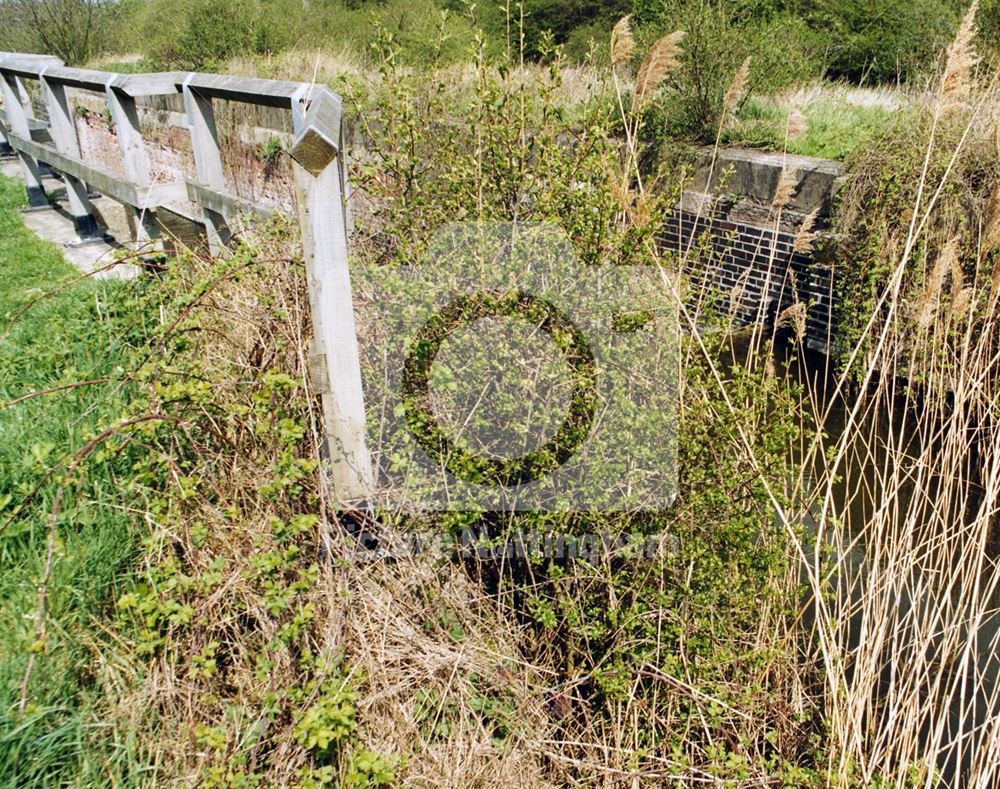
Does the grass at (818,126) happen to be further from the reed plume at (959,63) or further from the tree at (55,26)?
the tree at (55,26)

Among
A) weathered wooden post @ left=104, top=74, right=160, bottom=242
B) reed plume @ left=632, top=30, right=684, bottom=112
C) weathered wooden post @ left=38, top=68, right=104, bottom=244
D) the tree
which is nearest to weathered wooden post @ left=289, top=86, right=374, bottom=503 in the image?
reed plume @ left=632, top=30, right=684, bottom=112

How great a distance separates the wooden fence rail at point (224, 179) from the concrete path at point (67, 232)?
170mm

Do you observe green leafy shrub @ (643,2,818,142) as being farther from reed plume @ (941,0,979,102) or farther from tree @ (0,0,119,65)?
tree @ (0,0,119,65)

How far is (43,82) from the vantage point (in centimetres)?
654

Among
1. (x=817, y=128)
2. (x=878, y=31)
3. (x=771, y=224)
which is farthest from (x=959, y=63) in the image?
(x=878, y=31)

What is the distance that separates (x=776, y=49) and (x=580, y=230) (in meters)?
8.01

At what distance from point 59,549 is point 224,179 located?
3710mm

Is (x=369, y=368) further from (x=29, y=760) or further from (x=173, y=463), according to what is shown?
(x=29, y=760)

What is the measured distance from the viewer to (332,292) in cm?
259

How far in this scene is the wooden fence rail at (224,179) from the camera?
8.13ft

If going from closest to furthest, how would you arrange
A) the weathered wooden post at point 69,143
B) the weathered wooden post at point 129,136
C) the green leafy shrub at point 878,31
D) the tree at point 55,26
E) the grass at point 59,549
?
1. the grass at point 59,549
2. the weathered wooden post at point 129,136
3. the weathered wooden post at point 69,143
4. the green leafy shrub at point 878,31
5. the tree at point 55,26

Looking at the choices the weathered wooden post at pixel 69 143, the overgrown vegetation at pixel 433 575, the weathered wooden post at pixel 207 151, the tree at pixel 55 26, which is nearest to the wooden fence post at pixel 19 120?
the weathered wooden post at pixel 69 143

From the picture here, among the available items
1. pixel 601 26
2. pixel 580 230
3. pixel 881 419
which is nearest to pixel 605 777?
pixel 580 230

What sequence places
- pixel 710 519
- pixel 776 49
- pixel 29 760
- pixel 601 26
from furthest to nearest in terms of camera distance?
pixel 601 26
pixel 776 49
pixel 710 519
pixel 29 760
